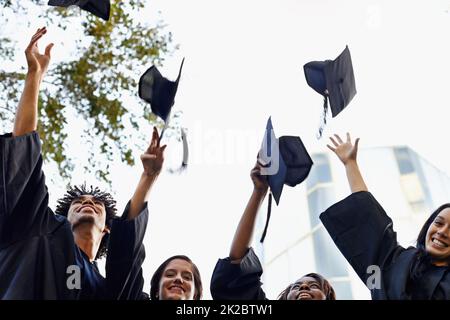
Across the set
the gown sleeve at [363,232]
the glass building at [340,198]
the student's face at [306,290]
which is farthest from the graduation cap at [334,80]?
the glass building at [340,198]

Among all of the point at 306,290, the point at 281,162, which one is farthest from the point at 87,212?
the point at 306,290

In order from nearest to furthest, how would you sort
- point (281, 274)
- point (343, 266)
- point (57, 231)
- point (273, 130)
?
point (57, 231)
point (273, 130)
point (281, 274)
point (343, 266)

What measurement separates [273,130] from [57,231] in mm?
931

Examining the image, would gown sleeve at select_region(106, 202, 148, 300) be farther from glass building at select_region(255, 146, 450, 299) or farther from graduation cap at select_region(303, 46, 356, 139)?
glass building at select_region(255, 146, 450, 299)

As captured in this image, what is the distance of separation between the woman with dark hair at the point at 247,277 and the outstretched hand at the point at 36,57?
2.98ft

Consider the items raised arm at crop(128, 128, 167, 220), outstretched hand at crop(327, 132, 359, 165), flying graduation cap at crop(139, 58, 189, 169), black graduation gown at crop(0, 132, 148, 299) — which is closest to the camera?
black graduation gown at crop(0, 132, 148, 299)

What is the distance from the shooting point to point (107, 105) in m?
4.43

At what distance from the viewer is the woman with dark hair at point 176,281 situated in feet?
8.75

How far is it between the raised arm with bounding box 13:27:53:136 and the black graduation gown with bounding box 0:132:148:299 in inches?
1.6

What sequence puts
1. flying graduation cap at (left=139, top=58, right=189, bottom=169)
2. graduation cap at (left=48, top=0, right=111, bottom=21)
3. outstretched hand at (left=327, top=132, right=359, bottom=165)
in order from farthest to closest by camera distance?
graduation cap at (left=48, top=0, right=111, bottom=21)
flying graduation cap at (left=139, top=58, right=189, bottom=169)
outstretched hand at (left=327, top=132, right=359, bottom=165)

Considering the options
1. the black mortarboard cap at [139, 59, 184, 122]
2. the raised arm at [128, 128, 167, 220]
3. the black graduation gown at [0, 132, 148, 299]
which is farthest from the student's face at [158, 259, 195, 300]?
the black mortarboard cap at [139, 59, 184, 122]

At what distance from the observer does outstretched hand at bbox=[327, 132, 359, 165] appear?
2877 millimetres
